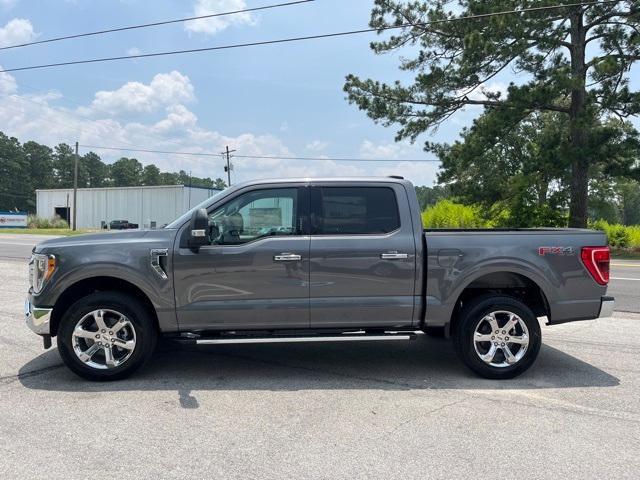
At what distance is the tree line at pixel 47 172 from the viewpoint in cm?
11506

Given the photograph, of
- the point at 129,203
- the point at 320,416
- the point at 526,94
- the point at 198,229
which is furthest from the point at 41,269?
the point at 129,203

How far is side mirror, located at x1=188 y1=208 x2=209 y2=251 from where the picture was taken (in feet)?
15.4

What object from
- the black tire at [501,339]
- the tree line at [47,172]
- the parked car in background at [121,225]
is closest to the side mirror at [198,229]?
the black tire at [501,339]

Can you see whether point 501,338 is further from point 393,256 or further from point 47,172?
point 47,172

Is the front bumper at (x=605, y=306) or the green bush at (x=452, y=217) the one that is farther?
the green bush at (x=452, y=217)

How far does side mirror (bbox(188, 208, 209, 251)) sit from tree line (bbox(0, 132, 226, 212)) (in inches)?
3799

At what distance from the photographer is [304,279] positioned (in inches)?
194

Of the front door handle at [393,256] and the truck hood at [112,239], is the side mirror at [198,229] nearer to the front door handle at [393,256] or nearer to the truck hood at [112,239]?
the truck hood at [112,239]

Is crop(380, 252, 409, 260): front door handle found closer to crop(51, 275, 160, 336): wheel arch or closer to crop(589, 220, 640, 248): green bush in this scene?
crop(51, 275, 160, 336): wheel arch

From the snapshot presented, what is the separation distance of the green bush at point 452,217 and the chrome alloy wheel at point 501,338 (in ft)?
71.7

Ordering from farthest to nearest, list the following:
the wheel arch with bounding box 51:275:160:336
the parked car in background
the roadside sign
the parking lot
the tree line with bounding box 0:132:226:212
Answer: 1. the tree line with bounding box 0:132:226:212
2. the roadside sign
3. the parked car in background
4. the wheel arch with bounding box 51:275:160:336
5. the parking lot

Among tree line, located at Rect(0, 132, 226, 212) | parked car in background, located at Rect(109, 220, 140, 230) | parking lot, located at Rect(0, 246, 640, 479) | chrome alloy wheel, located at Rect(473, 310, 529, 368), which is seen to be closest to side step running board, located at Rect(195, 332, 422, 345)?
parking lot, located at Rect(0, 246, 640, 479)

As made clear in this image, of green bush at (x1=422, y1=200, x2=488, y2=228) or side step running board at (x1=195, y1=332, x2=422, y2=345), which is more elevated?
green bush at (x1=422, y1=200, x2=488, y2=228)

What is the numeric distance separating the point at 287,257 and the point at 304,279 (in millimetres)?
260
